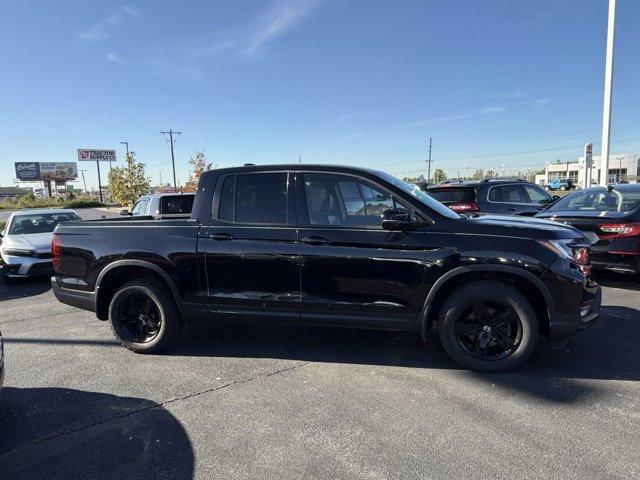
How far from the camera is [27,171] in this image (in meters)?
75.9

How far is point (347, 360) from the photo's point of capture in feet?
13.6

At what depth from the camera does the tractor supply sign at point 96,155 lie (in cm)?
6694

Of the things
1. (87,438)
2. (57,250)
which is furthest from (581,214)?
(57,250)

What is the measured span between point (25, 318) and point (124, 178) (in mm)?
38504

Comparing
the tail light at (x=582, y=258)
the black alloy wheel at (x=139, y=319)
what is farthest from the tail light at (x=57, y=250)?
the tail light at (x=582, y=258)

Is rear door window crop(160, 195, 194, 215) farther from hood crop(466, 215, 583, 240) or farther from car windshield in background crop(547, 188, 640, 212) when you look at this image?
car windshield in background crop(547, 188, 640, 212)

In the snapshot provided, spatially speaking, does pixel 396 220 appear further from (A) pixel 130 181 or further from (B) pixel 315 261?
Result: (A) pixel 130 181

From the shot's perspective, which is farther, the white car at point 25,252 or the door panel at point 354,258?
the white car at point 25,252

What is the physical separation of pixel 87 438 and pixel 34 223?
8.21 m

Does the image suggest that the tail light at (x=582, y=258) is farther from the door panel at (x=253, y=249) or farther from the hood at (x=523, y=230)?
the door panel at (x=253, y=249)

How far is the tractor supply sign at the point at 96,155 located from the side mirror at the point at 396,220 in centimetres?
7261

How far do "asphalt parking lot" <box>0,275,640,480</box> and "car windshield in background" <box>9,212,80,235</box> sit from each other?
5.37 metres

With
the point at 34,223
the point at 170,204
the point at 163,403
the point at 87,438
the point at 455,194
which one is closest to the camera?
the point at 87,438

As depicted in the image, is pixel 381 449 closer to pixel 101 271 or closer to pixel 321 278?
pixel 321 278
